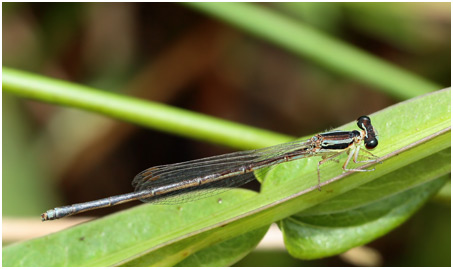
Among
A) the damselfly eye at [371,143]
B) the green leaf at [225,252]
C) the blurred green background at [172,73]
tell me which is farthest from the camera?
the blurred green background at [172,73]

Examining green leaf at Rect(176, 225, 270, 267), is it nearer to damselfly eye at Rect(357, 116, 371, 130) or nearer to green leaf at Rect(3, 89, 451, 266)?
green leaf at Rect(3, 89, 451, 266)

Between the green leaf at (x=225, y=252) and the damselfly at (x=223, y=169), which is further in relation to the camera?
the damselfly at (x=223, y=169)

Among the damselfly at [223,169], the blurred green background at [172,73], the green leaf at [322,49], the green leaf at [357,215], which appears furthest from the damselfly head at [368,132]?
the blurred green background at [172,73]

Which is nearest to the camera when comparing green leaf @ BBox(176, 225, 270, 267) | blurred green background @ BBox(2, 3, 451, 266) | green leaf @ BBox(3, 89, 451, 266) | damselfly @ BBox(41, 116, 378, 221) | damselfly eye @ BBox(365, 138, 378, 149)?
green leaf @ BBox(3, 89, 451, 266)

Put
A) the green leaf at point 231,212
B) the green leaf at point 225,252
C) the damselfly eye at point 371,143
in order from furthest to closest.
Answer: the damselfly eye at point 371,143 < the green leaf at point 225,252 < the green leaf at point 231,212

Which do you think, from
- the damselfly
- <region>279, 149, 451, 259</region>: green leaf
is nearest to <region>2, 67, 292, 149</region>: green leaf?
the damselfly

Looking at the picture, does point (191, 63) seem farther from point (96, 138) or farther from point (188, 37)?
point (96, 138)

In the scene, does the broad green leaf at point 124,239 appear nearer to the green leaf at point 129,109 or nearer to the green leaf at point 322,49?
the green leaf at point 129,109

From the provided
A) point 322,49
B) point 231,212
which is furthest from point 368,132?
point 322,49
